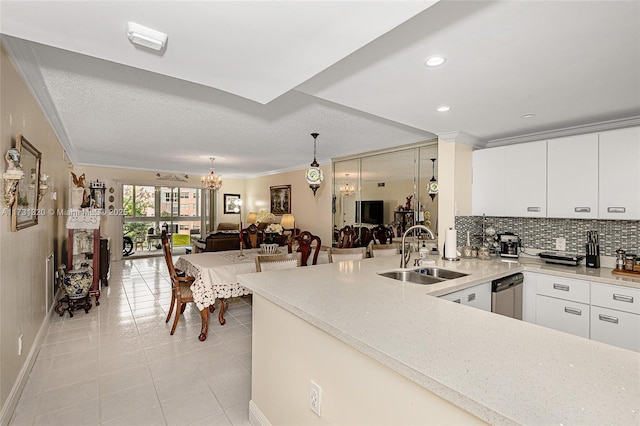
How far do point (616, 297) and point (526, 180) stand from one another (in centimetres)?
131

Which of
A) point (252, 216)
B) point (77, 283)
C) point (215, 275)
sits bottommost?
point (77, 283)

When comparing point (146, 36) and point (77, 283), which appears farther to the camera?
point (77, 283)

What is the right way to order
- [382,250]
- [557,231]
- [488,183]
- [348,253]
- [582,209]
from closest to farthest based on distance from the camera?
[582,209] < [557,231] < [348,253] < [488,183] < [382,250]

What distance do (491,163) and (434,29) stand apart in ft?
7.96

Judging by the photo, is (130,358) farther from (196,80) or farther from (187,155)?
(187,155)

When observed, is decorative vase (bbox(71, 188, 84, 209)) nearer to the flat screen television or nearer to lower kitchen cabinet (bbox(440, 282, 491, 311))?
the flat screen television

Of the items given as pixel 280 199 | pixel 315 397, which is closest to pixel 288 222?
pixel 280 199

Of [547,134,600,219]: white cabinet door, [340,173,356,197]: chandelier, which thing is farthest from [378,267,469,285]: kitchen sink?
[340,173,356,197]: chandelier

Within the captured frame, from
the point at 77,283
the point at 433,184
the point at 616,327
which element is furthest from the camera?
the point at 433,184

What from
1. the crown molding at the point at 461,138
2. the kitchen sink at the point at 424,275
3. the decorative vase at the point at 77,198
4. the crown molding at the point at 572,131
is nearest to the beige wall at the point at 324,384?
the kitchen sink at the point at 424,275

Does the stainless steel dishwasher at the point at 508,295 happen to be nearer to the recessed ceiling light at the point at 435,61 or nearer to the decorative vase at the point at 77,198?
the recessed ceiling light at the point at 435,61

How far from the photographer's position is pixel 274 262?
2.94 meters

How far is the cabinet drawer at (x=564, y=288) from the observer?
2.61 meters

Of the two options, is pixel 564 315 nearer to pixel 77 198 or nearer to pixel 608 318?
pixel 608 318
